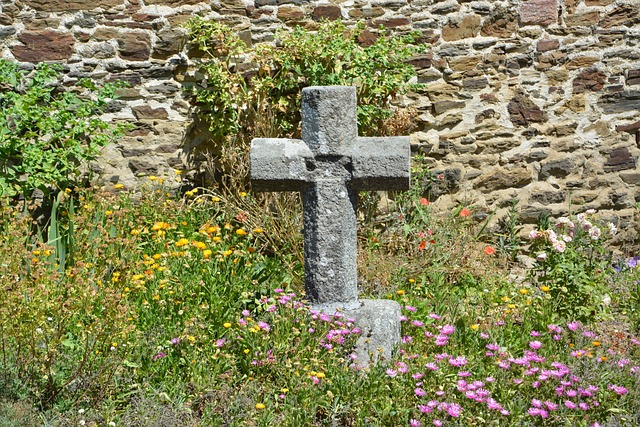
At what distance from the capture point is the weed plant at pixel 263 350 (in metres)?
3.55

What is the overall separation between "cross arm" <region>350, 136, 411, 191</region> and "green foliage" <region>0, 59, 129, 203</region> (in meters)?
2.54

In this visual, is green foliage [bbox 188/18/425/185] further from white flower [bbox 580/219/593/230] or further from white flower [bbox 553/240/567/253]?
white flower [bbox 553/240/567/253]

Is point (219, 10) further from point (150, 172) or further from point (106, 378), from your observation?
point (106, 378)

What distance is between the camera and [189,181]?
642 centimetres

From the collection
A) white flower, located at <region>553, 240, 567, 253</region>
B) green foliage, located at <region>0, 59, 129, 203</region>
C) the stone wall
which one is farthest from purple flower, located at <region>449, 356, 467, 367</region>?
green foliage, located at <region>0, 59, 129, 203</region>

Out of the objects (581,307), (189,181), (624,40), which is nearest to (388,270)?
(581,307)

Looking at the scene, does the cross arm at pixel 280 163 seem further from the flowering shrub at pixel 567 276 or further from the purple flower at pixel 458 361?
the flowering shrub at pixel 567 276

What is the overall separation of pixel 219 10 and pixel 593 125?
3.14m

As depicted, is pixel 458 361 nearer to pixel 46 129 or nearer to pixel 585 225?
pixel 585 225

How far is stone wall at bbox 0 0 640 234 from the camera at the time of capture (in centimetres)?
627

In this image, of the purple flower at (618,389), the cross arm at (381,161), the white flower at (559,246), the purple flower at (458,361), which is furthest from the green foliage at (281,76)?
the purple flower at (618,389)

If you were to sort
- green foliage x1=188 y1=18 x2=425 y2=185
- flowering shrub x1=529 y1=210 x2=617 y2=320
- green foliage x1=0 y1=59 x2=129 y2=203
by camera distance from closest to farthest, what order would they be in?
flowering shrub x1=529 y1=210 x2=617 y2=320 < green foliage x1=0 y1=59 x2=129 y2=203 < green foliage x1=188 y1=18 x2=425 y2=185

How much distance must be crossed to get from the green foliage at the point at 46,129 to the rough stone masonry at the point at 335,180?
87.3 inches

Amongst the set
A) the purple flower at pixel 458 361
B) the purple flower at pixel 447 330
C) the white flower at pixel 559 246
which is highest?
the white flower at pixel 559 246
